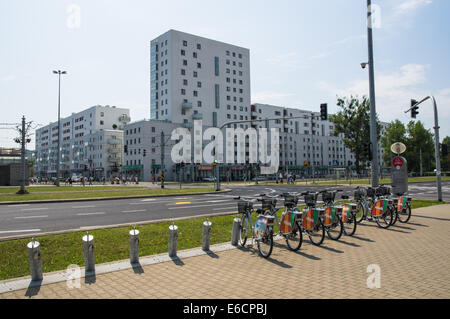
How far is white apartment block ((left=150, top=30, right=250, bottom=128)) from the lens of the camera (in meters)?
73.4

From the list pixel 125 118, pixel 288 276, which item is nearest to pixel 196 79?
pixel 125 118

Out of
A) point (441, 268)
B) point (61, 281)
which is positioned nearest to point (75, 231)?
point (61, 281)

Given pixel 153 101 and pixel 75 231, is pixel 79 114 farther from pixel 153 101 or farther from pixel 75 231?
pixel 75 231

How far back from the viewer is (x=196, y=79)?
76.7 meters

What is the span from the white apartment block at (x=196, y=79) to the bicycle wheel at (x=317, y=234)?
2631 inches

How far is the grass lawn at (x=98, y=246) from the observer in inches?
231

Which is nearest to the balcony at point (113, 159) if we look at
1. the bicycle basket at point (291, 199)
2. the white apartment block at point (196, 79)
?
the white apartment block at point (196, 79)

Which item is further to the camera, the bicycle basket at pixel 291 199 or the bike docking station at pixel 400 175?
the bike docking station at pixel 400 175

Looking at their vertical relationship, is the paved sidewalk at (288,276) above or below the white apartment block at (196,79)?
below

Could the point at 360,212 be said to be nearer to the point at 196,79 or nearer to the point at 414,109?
the point at 414,109

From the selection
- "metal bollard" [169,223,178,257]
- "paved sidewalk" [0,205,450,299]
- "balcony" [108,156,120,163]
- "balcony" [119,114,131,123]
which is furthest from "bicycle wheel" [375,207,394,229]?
"balcony" [119,114,131,123]

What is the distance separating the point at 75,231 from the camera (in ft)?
28.7

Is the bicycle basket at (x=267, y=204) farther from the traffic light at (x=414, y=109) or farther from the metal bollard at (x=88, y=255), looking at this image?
the traffic light at (x=414, y=109)

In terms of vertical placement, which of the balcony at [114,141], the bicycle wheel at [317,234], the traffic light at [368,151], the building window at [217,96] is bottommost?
the bicycle wheel at [317,234]
